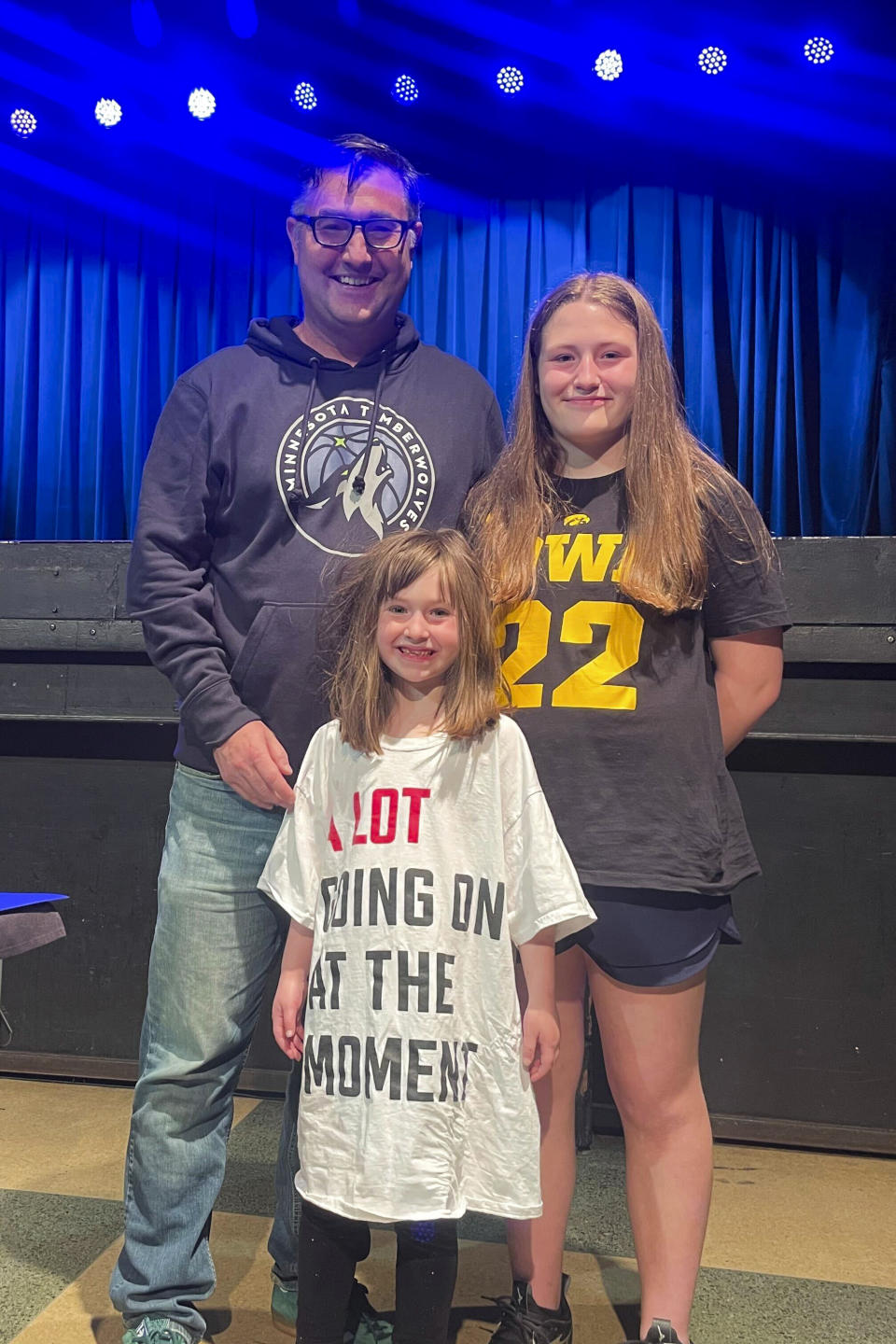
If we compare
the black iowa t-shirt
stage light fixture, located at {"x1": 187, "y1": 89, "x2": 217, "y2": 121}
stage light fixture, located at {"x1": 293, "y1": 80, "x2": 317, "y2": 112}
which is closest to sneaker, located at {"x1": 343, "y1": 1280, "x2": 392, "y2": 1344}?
the black iowa t-shirt

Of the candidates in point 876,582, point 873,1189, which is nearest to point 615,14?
point 876,582

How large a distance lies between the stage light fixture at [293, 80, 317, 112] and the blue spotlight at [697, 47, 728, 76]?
110 cm

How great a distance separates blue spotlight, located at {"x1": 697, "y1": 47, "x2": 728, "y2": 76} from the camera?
10.00 ft

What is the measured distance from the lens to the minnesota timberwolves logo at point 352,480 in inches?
58.0

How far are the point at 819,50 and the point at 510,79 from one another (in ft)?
2.69

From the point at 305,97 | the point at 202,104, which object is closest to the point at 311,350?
the point at 305,97

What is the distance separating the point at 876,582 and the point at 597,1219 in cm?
125

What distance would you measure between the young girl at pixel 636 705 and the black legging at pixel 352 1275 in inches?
8.9

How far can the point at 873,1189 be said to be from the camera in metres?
2.11

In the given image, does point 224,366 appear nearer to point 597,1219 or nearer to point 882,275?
point 597,1219

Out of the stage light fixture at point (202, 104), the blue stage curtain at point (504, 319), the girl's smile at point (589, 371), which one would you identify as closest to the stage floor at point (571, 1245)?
the girl's smile at point (589, 371)

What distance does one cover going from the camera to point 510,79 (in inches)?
126

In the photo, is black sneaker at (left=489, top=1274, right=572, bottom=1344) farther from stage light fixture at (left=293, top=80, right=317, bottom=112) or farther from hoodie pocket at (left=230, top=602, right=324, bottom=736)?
stage light fixture at (left=293, top=80, right=317, bottom=112)

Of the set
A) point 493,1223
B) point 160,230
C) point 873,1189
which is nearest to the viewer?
point 493,1223
